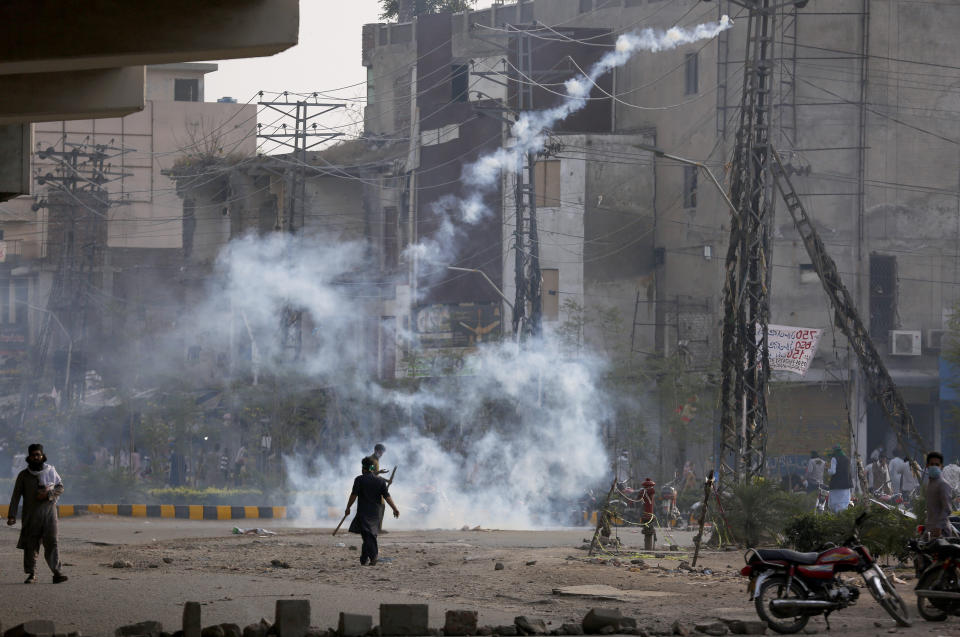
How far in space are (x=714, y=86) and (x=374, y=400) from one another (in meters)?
14.7

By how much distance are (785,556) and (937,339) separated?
31.4 m

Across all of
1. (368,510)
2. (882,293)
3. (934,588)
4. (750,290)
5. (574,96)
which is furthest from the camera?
(574,96)

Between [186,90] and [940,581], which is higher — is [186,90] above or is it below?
above

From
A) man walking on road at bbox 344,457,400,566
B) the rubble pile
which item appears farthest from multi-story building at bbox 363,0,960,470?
the rubble pile

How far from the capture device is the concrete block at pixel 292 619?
9.23 metres

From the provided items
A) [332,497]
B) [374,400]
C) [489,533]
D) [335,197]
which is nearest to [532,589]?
[489,533]

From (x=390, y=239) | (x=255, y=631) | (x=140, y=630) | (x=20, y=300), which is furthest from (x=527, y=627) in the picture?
(x=20, y=300)

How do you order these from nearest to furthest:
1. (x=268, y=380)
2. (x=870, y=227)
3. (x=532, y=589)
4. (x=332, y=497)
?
(x=532, y=589)
(x=332, y=497)
(x=870, y=227)
(x=268, y=380)

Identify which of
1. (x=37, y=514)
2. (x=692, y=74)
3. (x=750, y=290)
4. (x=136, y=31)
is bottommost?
(x=37, y=514)

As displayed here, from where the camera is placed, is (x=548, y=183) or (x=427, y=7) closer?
(x=548, y=183)

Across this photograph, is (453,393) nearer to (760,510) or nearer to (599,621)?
(760,510)

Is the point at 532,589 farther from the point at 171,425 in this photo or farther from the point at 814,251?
the point at 171,425

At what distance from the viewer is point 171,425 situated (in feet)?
135

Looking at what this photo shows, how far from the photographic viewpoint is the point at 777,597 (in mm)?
10625
